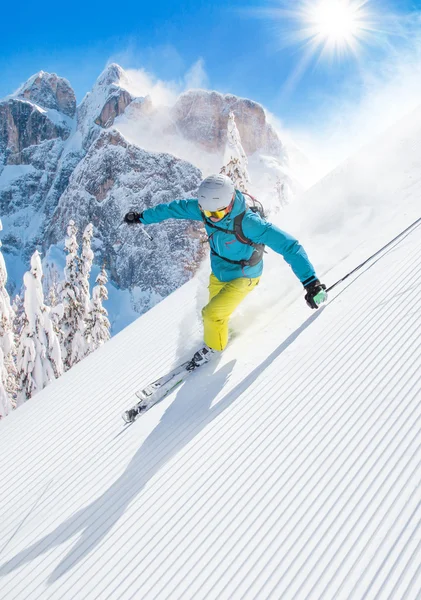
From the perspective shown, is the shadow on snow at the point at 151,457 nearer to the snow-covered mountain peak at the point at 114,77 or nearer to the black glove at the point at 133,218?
the black glove at the point at 133,218

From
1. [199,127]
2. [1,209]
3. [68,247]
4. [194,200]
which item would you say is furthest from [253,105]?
[194,200]

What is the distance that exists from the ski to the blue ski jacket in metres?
1.20

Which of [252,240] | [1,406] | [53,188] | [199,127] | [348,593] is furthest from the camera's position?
[53,188]

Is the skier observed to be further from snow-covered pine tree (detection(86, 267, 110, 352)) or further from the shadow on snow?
snow-covered pine tree (detection(86, 267, 110, 352))

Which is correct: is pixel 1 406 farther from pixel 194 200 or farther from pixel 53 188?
pixel 53 188

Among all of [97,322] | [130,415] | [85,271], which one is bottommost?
[130,415]

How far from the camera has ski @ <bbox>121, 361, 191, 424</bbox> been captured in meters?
4.29

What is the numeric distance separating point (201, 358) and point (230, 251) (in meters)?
1.25

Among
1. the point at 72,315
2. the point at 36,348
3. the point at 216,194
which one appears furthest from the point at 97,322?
the point at 216,194

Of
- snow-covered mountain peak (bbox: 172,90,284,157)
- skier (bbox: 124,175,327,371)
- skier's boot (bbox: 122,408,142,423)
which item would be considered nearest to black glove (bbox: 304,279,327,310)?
skier (bbox: 124,175,327,371)

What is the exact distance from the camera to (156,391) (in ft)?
14.7

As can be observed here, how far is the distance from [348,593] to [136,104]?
14008cm

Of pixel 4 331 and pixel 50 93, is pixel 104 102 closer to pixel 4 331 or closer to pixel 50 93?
pixel 50 93

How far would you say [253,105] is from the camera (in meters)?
128
